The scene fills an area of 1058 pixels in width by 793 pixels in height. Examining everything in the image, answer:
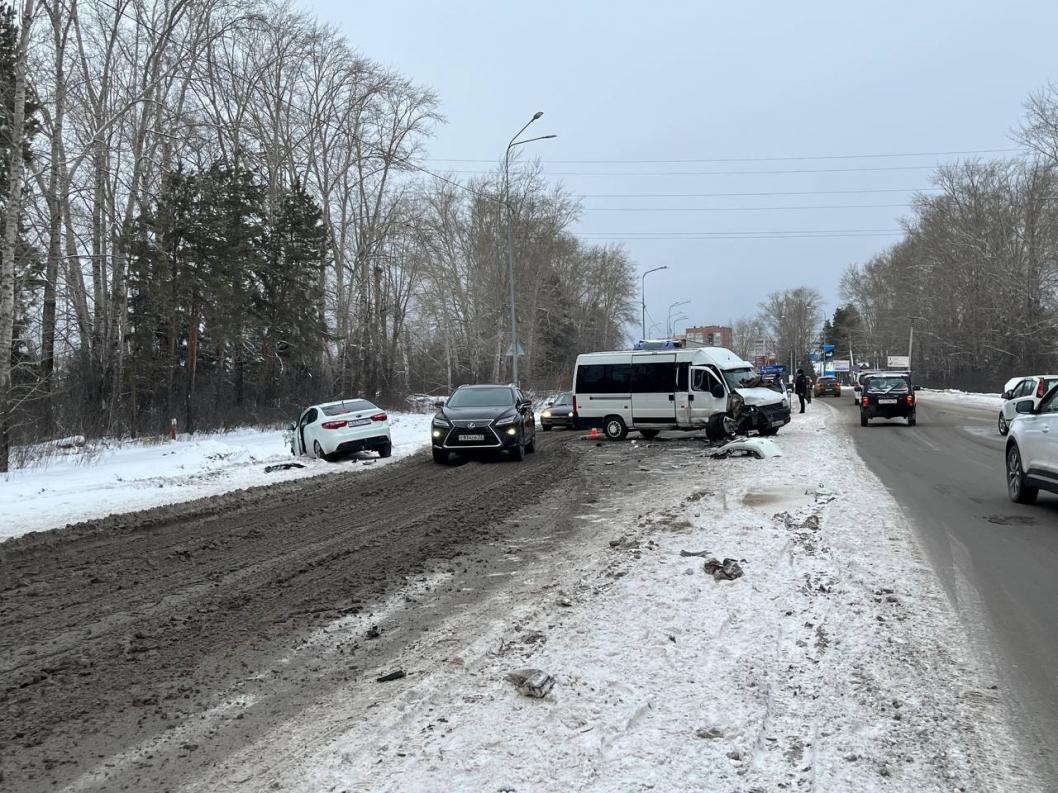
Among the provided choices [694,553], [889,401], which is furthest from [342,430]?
[889,401]

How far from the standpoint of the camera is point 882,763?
3.43m

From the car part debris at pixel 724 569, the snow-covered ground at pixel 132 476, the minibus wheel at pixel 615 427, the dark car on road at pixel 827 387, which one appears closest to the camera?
the car part debris at pixel 724 569

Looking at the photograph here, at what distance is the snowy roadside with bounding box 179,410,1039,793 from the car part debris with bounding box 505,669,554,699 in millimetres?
53

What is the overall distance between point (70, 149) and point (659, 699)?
26.8 meters

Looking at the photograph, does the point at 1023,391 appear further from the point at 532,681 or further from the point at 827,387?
the point at 827,387

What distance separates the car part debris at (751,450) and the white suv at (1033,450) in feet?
19.2

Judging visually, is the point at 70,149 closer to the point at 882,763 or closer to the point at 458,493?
the point at 458,493

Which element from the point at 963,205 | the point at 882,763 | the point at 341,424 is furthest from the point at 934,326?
the point at 882,763

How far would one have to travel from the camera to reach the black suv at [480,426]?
55.7 feet

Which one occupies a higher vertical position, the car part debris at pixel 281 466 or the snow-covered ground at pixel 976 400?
the car part debris at pixel 281 466

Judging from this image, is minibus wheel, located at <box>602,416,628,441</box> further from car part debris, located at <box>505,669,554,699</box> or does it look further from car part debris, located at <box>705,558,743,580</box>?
car part debris, located at <box>505,669,554,699</box>

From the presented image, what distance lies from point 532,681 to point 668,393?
1853 cm

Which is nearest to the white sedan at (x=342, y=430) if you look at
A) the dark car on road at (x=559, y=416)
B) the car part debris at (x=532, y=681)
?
the dark car on road at (x=559, y=416)

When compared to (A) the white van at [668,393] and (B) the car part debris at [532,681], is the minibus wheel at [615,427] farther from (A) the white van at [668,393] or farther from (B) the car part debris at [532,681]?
(B) the car part debris at [532,681]
